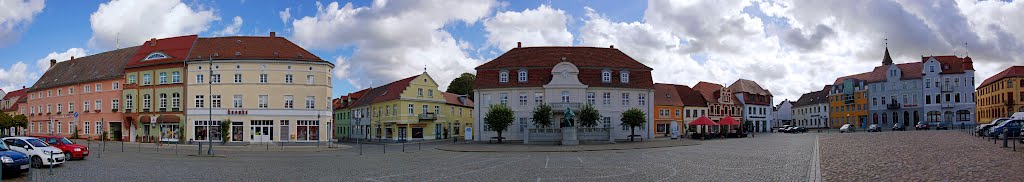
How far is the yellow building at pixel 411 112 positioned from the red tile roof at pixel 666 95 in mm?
21890

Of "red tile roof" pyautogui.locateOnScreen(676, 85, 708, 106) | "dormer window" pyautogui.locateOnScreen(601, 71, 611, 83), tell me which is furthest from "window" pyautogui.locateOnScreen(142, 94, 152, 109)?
"red tile roof" pyautogui.locateOnScreen(676, 85, 708, 106)

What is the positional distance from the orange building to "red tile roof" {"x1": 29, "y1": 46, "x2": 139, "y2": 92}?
49511mm

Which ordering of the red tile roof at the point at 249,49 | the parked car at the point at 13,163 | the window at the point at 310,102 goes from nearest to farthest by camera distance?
the parked car at the point at 13,163 < the red tile roof at the point at 249,49 < the window at the point at 310,102

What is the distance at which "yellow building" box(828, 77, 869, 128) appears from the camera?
327ft

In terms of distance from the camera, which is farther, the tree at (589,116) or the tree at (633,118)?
the tree at (633,118)

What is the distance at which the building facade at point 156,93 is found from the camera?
5697 centimetres

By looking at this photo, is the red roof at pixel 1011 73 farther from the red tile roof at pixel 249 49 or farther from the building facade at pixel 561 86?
the red tile roof at pixel 249 49

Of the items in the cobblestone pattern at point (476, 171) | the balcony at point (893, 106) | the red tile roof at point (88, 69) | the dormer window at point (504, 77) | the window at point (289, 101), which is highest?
the red tile roof at point (88, 69)

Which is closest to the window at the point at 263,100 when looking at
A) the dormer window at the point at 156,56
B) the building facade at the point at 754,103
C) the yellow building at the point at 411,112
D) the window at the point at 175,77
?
the window at the point at 175,77

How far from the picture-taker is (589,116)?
53031 millimetres

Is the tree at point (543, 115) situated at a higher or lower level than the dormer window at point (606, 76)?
lower

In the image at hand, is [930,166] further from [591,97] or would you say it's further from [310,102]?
[310,102]

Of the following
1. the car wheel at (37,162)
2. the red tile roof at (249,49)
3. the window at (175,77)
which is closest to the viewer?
the car wheel at (37,162)

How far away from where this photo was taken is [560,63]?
5675cm
